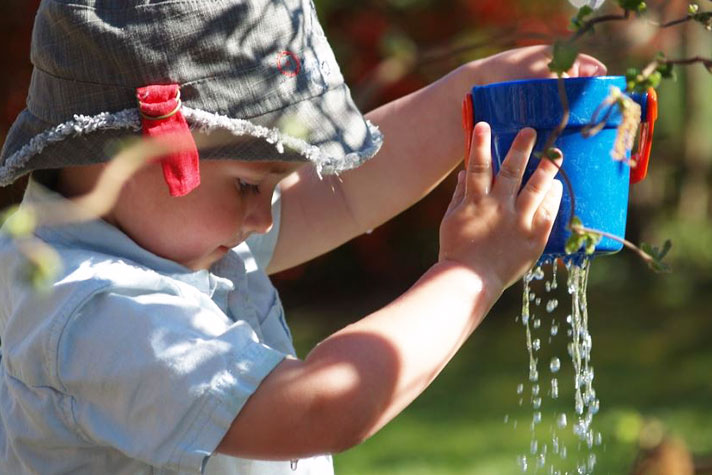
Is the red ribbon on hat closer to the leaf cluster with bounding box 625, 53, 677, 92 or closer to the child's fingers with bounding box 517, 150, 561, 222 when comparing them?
the child's fingers with bounding box 517, 150, 561, 222

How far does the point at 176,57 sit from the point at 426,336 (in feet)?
2.12

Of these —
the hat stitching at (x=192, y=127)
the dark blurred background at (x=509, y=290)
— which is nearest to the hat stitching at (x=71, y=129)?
the hat stitching at (x=192, y=127)

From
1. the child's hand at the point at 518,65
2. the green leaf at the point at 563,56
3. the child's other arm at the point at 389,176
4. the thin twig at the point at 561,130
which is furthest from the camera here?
the child's other arm at the point at 389,176

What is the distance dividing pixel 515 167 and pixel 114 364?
724mm

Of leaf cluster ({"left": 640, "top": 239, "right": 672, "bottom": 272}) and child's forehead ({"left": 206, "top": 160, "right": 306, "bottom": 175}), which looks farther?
child's forehead ({"left": 206, "top": 160, "right": 306, "bottom": 175})

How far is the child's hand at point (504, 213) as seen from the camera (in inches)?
73.3

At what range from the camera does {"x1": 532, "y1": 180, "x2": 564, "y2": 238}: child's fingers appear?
1.87 meters

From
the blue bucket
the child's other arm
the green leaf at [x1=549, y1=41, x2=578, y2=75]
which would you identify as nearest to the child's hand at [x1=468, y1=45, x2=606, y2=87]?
the child's other arm

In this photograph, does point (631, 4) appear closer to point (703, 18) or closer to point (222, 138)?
point (703, 18)

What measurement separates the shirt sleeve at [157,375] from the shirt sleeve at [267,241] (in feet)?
2.42

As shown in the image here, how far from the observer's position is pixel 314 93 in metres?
2.12

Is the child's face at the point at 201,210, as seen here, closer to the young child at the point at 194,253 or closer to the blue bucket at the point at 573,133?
the young child at the point at 194,253

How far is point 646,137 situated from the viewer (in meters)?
2.08

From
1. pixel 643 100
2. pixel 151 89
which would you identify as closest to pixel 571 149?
pixel 643 100
